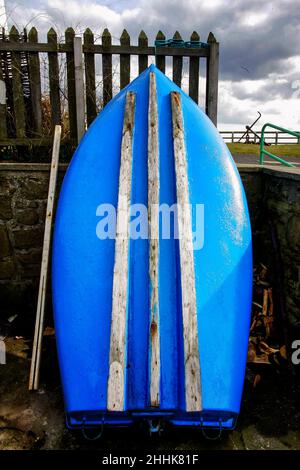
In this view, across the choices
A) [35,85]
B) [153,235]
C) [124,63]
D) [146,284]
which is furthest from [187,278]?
[35,85]

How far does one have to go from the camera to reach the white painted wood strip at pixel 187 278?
1802 mm

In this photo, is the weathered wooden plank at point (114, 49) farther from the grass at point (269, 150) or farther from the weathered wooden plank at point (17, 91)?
the grass at point (269, 150)

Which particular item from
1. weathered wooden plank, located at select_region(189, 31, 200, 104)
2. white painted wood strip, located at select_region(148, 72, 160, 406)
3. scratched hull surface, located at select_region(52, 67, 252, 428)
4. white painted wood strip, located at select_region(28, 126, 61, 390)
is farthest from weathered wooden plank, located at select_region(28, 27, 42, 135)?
weathered wooden plank, located at select_region(189, 31, 200, 104)

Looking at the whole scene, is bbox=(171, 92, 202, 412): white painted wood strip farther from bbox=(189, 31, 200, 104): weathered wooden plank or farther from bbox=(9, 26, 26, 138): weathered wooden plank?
bbox=(9, 26, 26, 138): weathered wooden plank

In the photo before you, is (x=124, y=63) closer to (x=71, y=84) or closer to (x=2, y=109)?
(x=71, y=84)

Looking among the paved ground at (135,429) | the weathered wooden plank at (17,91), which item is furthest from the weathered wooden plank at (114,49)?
the paved ground at (135,429)

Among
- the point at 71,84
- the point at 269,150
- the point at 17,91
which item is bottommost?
the point at 17,91

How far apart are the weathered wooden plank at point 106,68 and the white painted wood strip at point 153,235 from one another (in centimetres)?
115

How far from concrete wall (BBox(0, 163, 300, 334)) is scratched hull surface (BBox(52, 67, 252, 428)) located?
24.6 inches

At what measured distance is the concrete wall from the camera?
9.39ft

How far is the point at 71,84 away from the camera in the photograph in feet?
12.5

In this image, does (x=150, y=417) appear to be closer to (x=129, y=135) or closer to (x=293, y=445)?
(x=293, y=445)

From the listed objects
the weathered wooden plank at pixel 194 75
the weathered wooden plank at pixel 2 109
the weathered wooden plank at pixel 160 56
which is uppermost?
the weathered wooden plank at pixel 160 56

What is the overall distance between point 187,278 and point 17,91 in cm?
292
